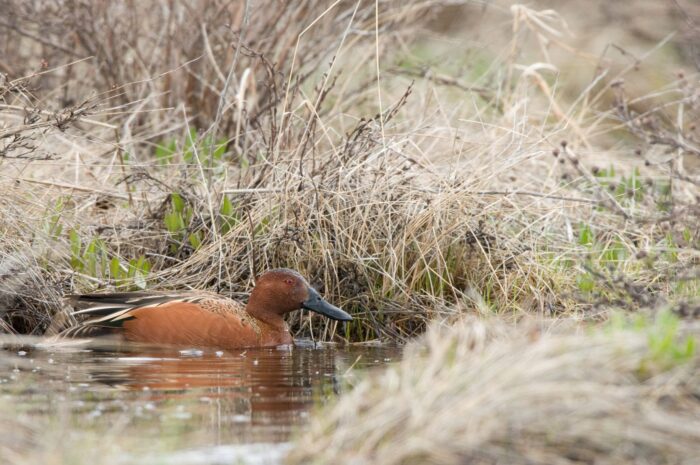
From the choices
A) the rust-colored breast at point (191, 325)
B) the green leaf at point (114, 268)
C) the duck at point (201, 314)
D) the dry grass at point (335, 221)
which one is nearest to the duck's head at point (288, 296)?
the duck at point (201, 314)

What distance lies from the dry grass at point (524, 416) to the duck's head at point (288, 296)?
2.77m

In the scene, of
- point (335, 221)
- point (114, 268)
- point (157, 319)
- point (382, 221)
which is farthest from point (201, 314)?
point (382, 221)

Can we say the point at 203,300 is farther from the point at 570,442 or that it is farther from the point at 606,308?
the point at 570,442

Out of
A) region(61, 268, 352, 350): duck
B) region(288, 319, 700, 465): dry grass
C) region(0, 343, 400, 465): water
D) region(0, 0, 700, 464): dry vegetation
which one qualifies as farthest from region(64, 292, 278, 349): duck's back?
region(288, 319, 700, 465): dry grass

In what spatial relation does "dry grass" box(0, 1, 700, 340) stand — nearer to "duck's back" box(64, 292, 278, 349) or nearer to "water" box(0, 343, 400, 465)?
"duck's back" box(64, 292, 278, 349)

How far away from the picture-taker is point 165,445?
3717 mm

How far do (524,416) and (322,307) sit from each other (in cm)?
315

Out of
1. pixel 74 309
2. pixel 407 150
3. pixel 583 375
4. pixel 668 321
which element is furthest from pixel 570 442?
pixel 407 150

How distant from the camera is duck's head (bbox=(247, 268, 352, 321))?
6.68 metres

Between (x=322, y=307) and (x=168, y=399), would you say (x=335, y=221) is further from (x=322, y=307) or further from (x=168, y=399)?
(x=168, y=399)

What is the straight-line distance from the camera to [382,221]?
23.4 feet

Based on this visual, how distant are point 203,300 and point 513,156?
2.23 meters

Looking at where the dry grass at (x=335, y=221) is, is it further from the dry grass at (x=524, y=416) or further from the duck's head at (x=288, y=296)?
the dry grass at (x=524, y=416)

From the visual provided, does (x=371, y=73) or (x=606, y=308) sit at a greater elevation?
(x=371, y=73)
